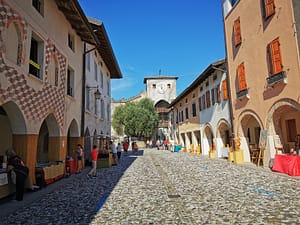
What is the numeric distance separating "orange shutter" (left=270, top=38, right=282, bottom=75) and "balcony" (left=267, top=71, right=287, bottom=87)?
0.73 ft

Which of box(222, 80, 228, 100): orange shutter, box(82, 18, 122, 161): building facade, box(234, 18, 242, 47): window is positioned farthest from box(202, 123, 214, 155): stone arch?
box(234, 18, 242, 47): window

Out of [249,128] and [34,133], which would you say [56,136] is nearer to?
[34,133]

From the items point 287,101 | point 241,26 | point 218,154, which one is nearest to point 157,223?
point 287,101

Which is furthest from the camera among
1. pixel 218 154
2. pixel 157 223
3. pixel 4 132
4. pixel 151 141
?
pixel 151 141

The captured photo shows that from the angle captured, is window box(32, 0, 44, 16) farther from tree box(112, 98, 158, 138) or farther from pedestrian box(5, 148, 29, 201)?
tree box(112, 98, 158, 138)

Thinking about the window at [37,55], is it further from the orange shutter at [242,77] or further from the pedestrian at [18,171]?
the orange shutter at [242,77]

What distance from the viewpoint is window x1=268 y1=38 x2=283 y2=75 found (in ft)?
33.5

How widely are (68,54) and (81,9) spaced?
7.95 ft

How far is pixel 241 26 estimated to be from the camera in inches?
535

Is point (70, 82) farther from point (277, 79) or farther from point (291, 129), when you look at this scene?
point (291, 129)

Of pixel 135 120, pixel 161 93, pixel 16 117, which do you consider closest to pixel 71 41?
pixel 16 117

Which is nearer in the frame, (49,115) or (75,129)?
(49,115)

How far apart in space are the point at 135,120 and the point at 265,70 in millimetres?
29719

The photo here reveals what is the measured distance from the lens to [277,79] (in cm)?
1029
